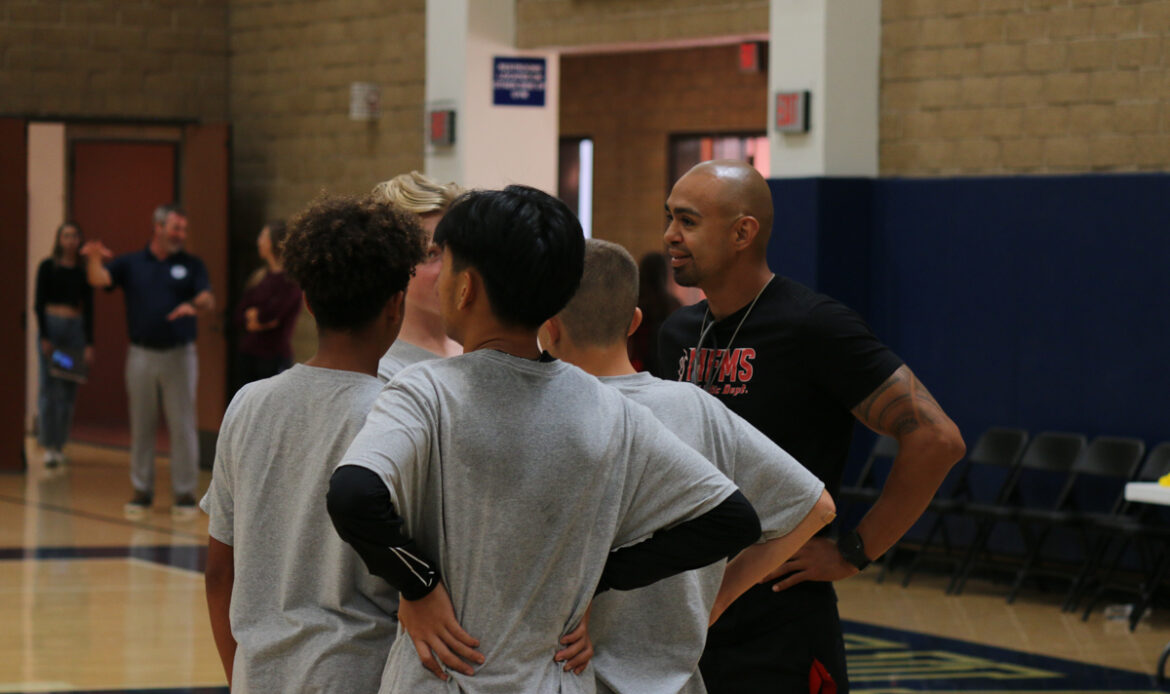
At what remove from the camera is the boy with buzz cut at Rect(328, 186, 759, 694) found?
6.54ft

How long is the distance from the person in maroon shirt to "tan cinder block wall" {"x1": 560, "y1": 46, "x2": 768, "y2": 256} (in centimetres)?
317

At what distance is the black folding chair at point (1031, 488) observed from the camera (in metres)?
7.58

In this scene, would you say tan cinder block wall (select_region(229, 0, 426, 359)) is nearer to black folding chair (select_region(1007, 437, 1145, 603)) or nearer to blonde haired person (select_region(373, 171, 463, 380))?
black folding chair (select_region(1007, 437, 1145, 603))

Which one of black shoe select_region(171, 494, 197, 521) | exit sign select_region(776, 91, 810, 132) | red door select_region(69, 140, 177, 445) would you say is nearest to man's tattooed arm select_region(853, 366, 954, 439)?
exit sign select_region(776, 91, 810, 132)

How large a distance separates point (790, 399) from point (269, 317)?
801 centimetres

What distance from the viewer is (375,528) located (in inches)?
74.7

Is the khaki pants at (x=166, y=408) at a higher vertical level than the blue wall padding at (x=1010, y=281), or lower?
lower

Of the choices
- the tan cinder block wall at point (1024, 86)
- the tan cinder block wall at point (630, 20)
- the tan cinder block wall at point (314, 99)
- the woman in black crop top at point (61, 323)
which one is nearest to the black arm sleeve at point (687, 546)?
the tan cinder block wall at point (1024, 86)

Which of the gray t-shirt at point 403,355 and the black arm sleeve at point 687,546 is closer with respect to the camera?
the black arm sleeve at point 687,546

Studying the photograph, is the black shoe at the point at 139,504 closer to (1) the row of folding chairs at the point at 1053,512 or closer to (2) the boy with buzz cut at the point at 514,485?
(1) the row of folding chairs at the point at 1053,512

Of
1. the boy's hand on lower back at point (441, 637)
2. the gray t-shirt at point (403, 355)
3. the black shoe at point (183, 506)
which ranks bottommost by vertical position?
the black shoe at point (183, 506)

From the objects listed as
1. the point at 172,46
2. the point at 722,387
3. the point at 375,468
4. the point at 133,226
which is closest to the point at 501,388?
the point at 375,468

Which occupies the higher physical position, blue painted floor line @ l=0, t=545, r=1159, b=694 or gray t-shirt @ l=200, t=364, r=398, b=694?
gray t-shirt @ l=200, t=364, r=398, b=694

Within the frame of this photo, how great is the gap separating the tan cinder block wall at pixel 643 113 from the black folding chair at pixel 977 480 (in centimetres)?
488
